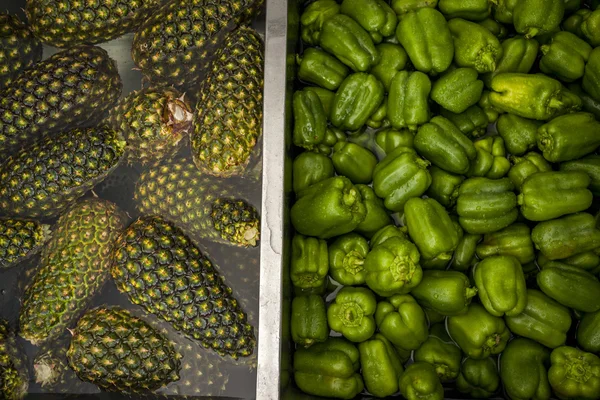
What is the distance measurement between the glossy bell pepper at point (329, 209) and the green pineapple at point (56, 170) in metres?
0.94

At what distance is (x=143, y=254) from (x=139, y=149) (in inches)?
21.1

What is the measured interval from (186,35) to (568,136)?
6.26 feet

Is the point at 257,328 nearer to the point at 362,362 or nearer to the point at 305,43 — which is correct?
the point at 362,362

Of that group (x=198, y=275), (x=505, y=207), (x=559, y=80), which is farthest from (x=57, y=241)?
(x=559, y=80)

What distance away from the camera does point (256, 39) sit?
2682 millimetres

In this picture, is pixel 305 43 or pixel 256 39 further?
pixel 305 43

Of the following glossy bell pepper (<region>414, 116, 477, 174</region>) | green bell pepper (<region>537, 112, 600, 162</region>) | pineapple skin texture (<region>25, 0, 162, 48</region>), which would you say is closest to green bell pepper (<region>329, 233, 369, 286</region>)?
glossy bell pepper (<region>414, 116, 477, 174</region>)

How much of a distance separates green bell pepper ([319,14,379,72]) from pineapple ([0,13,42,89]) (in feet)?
5.08

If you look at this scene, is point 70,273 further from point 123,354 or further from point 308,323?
point 308,323

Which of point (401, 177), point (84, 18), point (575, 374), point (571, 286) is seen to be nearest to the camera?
point (575, 374)

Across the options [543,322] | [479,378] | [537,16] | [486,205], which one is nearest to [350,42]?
[537,16]

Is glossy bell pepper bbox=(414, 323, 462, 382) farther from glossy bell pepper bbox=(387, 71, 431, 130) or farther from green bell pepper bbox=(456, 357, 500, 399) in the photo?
glossy bell pepper bbox=(387, 71, 431, 130)

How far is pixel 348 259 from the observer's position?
2.63m

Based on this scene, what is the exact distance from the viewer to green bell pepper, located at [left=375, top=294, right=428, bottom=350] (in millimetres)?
2475
